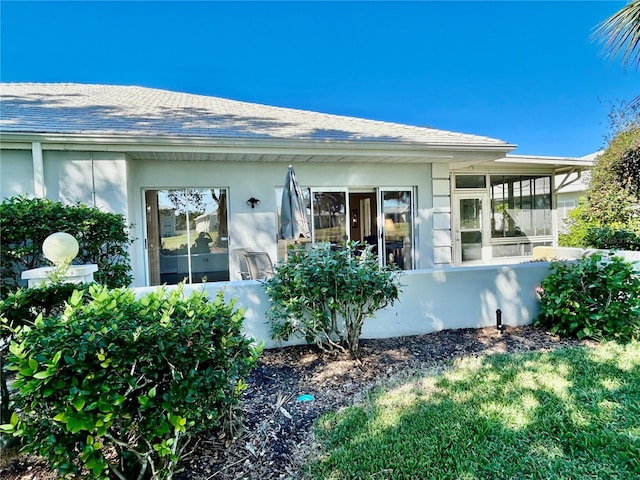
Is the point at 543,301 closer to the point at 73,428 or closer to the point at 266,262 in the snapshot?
the point at 266,262

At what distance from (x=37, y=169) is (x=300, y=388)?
5711mm

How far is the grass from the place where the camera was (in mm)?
2072

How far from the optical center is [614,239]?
7520mm

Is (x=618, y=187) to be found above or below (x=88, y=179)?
below

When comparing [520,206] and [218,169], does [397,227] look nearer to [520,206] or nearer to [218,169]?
[218,169]

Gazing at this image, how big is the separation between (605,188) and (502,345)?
6950 mm

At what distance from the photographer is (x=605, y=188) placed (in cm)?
860

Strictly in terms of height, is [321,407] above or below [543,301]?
below

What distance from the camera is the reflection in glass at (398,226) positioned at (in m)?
8.10

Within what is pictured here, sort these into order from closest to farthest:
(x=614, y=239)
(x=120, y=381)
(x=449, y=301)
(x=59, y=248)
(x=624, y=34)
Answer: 1. (x=120, y=381)
2. (x=59, y=248)
3. (x=449, y=301)
4. (x=624, y=34)
5. (x=614, y=239)

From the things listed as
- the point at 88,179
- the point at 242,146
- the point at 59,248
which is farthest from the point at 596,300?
the point at 88,179

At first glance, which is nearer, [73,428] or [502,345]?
[73,428]

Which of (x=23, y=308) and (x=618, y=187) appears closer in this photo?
(x=23, y=308)

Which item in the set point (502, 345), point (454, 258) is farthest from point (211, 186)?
point (454, 258)
